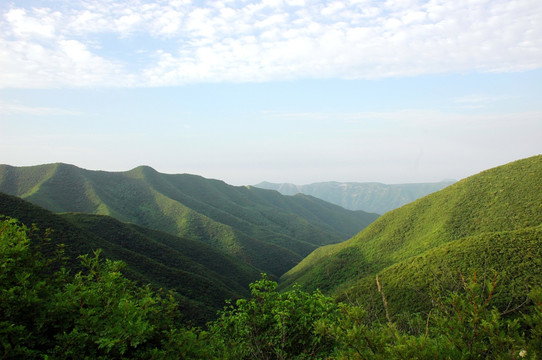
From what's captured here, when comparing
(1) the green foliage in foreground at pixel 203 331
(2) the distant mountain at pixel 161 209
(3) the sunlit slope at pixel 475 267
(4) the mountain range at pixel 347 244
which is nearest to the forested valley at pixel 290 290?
(1) the green foliage in foreground at pixel 203 331

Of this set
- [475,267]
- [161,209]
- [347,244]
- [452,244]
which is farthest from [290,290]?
[161,209]

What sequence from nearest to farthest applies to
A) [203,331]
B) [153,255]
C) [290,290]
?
[203,331]
[290,290]
[153,255]

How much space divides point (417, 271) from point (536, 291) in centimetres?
3591

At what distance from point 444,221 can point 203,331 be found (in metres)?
59.4

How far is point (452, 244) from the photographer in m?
40.6

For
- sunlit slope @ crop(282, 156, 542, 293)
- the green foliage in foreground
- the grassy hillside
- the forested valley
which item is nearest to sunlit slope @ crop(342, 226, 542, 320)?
the forested valley

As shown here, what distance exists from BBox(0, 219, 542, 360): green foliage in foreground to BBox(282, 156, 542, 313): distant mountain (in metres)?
12.0

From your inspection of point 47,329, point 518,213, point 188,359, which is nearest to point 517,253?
point 518,213

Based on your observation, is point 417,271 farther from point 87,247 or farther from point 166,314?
point 87,247

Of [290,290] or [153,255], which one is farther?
[153,255]

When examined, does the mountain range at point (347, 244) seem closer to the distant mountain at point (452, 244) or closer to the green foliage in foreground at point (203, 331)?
the distant mountain at point (452, 244)

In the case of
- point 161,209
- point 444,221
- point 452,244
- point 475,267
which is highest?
point 444,221

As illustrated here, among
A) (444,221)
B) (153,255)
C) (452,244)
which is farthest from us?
(153,255)

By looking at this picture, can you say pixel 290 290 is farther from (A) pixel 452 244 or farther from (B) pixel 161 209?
(B) pixel 161 209
